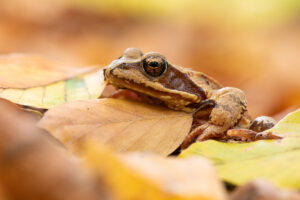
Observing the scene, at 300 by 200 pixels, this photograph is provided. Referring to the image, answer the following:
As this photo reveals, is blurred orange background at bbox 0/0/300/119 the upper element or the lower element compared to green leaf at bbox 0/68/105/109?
lower

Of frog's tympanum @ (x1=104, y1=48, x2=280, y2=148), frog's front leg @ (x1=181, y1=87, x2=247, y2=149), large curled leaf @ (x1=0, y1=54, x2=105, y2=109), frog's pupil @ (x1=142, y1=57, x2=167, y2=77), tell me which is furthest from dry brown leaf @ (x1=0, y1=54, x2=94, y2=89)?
frog's front leg @ (x1=181, y1=87, x2=247, y2=149)

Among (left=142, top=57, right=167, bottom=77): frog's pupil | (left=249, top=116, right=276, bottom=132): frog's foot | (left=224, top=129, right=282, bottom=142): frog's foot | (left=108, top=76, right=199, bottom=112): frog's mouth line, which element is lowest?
(left=249, top=116, right=276, bottom=132): frog's foot

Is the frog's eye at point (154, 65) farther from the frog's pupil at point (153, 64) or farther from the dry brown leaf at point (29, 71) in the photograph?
the dry brown leaf at point (29, 71)

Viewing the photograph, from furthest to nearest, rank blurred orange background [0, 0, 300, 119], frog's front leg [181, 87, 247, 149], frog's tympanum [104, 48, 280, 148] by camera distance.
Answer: blurred orange background [0, 0, 300, 119] < frog's tympanum [104, 48, 280, 148] < frog's front leg [181, 87, 247, 149]

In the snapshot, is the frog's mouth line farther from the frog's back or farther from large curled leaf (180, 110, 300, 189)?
large curled leaf (180, 110, 300, 189)

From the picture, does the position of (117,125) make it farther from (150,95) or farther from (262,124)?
(262,124)

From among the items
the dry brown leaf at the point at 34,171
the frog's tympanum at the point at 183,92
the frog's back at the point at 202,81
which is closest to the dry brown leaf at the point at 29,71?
the frog's tympanum at the point at 183,92
